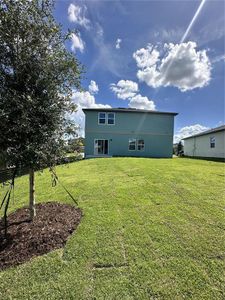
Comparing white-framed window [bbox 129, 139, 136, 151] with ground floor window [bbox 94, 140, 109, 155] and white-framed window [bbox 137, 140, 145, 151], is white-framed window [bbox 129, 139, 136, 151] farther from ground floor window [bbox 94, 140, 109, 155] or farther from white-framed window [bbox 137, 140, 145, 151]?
ground floor window [bbox 94, 140, 109, 155]

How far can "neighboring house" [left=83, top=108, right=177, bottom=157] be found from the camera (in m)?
20.2

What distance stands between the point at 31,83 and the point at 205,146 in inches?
967

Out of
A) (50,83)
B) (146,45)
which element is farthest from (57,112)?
(146,45)

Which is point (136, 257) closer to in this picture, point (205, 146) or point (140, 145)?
point (140, 145)

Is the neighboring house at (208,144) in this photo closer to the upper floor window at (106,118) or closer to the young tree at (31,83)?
the upper floor window at (106,118)

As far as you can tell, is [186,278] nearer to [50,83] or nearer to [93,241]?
[93,241]

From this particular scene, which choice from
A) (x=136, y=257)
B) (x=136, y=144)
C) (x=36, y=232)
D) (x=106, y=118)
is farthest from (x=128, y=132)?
(x=136, y=257)

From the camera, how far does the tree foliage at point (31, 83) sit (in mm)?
3197

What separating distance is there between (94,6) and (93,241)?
30.6 ft

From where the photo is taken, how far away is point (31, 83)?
3.45 meters

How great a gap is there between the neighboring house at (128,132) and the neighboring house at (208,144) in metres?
5.19

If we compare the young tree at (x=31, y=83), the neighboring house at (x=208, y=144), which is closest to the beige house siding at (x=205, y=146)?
the neighboring house at (x=208, y=144)

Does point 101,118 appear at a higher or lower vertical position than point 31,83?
higher

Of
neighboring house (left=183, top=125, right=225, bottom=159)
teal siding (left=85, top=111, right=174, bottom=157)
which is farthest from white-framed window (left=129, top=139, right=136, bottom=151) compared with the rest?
neighboring house (left=183, top=125, right=225, bottom=159)
